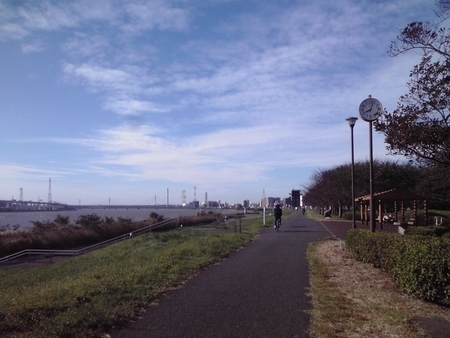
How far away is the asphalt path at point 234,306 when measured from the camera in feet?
19.0

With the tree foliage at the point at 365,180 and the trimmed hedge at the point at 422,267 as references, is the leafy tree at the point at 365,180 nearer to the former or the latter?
the tree foliage at the point at 365,180

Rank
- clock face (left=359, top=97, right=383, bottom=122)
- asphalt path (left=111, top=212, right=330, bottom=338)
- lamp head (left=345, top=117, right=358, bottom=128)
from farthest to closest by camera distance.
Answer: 1. lamp head (left=345, top=117, right=358, bottom=128)
2. clock face (left=359, top=97, right=383, bottom=122)
3. asphalt path (left=111, top=212, right=330, bottom=338)

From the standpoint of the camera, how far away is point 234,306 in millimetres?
7141

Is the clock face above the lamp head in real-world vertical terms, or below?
below

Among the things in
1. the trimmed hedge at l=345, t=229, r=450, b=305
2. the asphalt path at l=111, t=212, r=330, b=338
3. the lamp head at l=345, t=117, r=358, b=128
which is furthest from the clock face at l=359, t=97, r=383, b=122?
the lamp head at l=345, t=117, r=358, b=128

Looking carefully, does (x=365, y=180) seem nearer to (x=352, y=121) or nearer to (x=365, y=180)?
(x=365, y=180)

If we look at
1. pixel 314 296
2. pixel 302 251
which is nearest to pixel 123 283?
pixel 314 296

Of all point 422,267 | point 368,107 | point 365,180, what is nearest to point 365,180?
point 365,180

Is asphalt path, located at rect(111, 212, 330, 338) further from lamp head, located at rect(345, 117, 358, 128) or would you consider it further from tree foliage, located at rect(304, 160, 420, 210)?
tree foliage, located at rect(304, 160, 420, 210)

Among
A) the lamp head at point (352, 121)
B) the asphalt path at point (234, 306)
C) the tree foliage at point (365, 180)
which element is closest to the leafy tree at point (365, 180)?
the tree foliage at point (365, 180)

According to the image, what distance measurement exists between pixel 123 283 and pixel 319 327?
4.39m

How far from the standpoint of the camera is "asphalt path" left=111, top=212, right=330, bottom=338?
5805 mm

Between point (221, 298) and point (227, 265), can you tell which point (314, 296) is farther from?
point (227, 265)

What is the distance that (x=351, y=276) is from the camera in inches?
396
